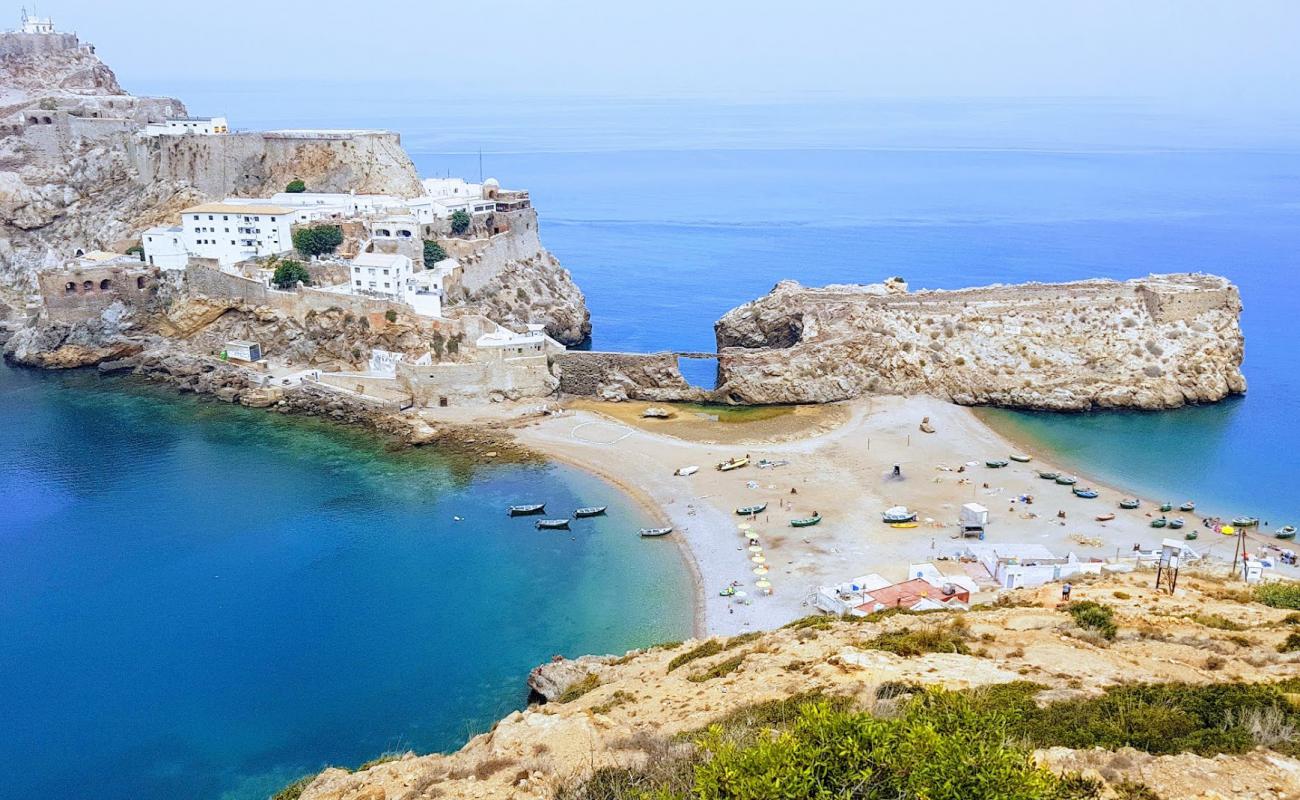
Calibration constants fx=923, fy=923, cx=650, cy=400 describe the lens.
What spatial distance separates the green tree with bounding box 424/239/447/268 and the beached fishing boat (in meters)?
29.5

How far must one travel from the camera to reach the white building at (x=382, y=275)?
46469 millimetres

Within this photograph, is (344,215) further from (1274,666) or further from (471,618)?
(1274,666)

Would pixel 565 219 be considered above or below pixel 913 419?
above

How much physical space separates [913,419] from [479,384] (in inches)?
775

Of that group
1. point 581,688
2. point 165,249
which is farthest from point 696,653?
point 165,249

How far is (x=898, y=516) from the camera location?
29.9m

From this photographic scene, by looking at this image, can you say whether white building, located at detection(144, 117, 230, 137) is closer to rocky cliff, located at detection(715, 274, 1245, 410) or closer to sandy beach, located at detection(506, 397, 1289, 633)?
sandy beach, located at detection(506, 397, 1289, 633)

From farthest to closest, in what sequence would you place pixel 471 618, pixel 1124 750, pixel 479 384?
pixel 479 384 < pixel 471 618 < pixel 1124 750

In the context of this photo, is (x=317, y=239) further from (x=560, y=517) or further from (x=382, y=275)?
(x=560, y=517)

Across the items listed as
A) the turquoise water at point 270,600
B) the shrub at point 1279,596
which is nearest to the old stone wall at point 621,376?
the turquoise water at point 270,600

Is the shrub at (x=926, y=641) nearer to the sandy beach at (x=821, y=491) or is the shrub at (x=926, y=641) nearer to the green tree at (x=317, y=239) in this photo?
the sandy beach at (x=821, y=491)

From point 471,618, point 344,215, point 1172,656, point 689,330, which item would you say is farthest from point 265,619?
point 689,330

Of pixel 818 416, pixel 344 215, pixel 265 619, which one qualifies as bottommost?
pixel 265 619

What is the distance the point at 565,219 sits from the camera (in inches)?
4006
